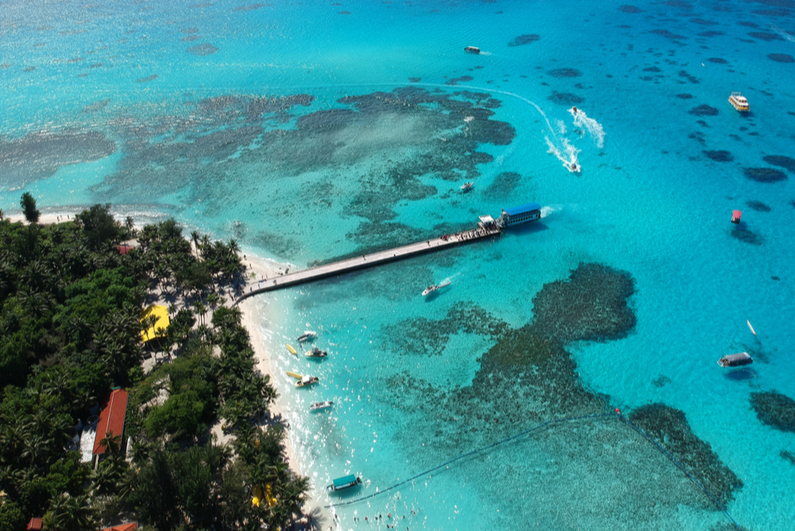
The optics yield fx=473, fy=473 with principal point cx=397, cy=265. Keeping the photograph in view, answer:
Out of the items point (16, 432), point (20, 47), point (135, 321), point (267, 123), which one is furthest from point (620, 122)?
point (20, 47)

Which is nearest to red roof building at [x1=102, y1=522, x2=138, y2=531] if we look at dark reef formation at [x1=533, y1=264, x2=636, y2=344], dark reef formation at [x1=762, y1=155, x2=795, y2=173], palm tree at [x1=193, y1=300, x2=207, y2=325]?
palm tree at [x1=193, y1=300, x2=207, y2=325]

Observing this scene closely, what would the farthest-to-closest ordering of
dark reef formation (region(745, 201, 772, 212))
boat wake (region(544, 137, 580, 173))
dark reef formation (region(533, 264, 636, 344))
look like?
boat wake (region(544, 137, 580, 173)), dark reef formation (region(745, 201, 772, 212)), dark reef formation (region(533, 264, 636, 344))

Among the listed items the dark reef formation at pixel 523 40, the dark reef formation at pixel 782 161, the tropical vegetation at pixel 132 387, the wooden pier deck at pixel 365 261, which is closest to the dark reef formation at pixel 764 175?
the dark reef formation at pixel 782 161

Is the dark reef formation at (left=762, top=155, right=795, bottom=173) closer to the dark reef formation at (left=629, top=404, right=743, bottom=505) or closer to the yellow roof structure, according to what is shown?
the dark reef formation at (left=629, top=404, right=743, bottom=505)

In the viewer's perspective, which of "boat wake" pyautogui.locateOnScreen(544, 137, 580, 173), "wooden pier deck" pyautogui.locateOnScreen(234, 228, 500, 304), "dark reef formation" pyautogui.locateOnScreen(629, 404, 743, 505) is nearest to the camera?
"dark reef formation" pyautogui.locateOnScreen(629, 404, 743, 505)

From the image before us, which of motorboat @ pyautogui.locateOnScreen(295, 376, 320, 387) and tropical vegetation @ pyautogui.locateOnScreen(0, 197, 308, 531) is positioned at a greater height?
tropical vegetation @ pyautogui.locateOnScreen(0, 197, 308, 531)

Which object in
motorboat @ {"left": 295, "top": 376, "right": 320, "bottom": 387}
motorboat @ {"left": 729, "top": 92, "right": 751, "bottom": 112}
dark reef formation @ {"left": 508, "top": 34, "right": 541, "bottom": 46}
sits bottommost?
motorboat @ {"left": 295, "top": 376, "right": 320, "bottom": 387}
